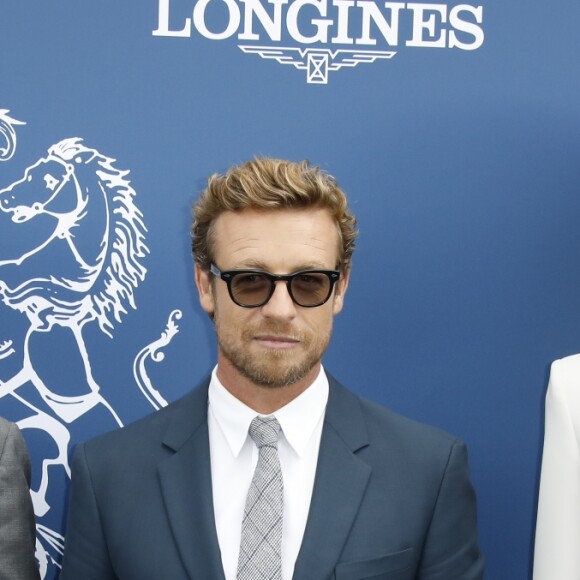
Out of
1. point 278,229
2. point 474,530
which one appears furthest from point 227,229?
point 474,530

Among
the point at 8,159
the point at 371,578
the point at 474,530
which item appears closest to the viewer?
the point at 371,578

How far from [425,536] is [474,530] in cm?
12

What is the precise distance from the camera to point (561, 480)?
6.16 feet

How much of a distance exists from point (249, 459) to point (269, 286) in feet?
1.12

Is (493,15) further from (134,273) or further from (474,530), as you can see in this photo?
(474,530)

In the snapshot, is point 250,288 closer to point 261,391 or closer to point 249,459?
point 261,391

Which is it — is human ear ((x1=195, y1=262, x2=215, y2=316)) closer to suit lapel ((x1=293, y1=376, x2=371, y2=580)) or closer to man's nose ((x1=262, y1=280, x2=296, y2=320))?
man's nose ((x1=262, y1=280, x2=296, y2=320))

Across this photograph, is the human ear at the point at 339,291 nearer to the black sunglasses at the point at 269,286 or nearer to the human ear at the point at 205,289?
the black sunglasses at the point at 269,286

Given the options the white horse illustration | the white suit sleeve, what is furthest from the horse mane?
the white suit sleeve

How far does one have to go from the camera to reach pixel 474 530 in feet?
5.99

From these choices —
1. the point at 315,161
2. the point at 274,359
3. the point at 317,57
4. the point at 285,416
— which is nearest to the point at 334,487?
the point at 285,416

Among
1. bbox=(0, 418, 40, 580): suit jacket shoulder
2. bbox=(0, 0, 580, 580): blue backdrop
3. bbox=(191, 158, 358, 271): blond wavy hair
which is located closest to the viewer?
bbox=(191, 158, 358, 271): blond wavy hair

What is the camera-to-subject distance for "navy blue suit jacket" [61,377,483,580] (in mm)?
1695

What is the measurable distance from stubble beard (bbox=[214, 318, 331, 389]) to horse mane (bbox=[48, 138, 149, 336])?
65 centimetres
